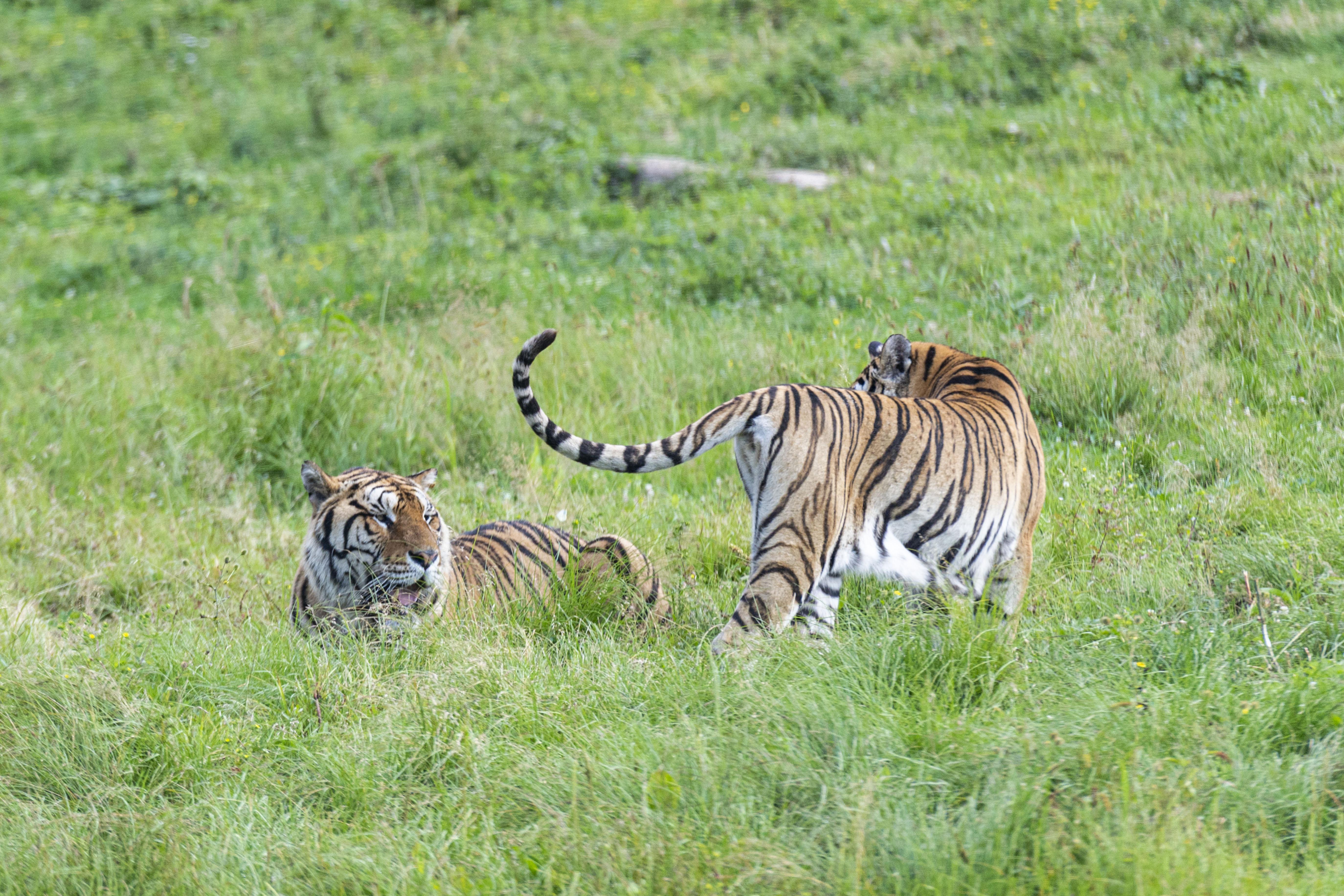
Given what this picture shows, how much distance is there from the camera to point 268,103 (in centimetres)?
1470

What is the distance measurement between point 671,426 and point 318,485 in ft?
8.40

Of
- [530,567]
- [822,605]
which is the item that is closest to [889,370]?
[822,605]

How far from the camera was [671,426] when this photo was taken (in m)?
6.95

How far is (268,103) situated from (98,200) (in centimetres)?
259

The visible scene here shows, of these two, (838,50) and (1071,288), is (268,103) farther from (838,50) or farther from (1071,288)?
(1071,288)

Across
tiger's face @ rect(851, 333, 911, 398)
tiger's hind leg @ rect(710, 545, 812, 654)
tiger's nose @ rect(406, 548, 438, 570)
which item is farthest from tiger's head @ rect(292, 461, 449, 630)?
tiger's face @ rect(851, 333, 911, 398)

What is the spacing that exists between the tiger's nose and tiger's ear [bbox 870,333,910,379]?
203 centimetres

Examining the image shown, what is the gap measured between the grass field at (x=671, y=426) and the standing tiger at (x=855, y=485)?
0.74ft

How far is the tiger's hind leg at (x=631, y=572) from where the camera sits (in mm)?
4824

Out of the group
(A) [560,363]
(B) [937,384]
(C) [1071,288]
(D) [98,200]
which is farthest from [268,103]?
(B) [937,384]

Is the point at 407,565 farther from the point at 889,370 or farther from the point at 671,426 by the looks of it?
the point at 671,426

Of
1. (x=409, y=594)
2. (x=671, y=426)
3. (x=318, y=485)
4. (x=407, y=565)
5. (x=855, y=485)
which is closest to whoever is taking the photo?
(x=855, y=485)

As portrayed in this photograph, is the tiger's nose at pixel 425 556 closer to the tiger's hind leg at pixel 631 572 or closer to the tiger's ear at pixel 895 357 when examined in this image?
the tiger's hind leg at pixel 631 572

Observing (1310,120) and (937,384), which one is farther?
(1310,120)
